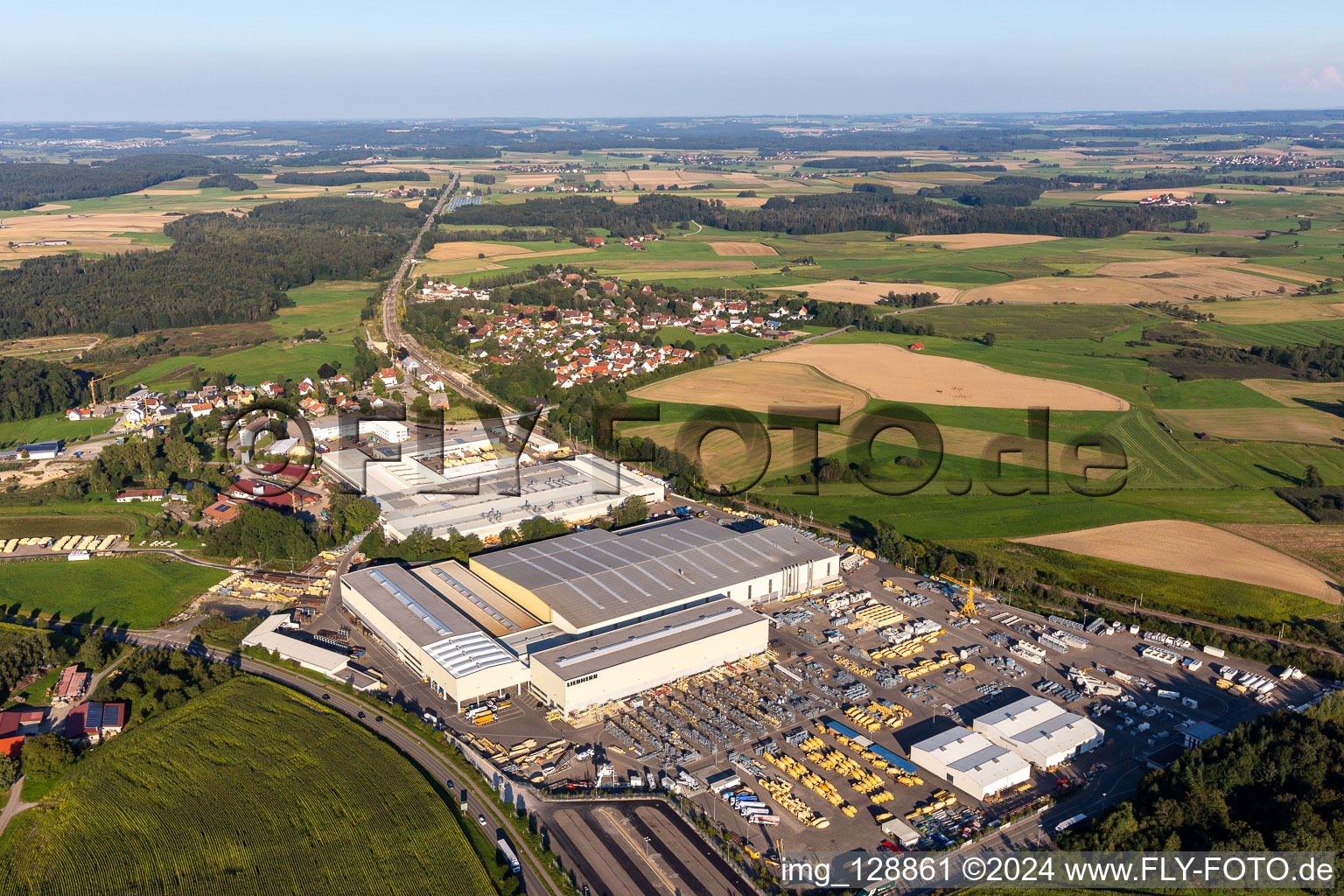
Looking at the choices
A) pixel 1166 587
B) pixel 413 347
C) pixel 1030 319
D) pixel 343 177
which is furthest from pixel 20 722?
pixel 343 177

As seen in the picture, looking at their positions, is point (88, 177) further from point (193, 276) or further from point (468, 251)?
point (468, 251)

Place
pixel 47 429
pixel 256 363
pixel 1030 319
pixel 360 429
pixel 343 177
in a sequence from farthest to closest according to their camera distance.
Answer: pixel 343 177, pixel 1030 319, pixel 256 363, pixel 47 429, pixel 360 429

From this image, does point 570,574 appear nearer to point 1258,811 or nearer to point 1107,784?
point 1107,784

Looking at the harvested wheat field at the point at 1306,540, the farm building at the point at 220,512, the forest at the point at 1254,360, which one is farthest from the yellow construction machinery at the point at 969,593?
the forest at the point at 1254,360

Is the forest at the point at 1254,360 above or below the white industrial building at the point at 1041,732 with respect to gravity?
above

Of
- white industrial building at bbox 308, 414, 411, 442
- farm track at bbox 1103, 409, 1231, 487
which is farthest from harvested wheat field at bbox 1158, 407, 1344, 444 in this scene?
white industrial building at bbox 308, 414, 411, 442

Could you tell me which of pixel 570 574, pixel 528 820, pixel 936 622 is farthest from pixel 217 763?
pixel 936 622

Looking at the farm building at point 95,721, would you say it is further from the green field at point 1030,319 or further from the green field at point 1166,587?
the green field at point 1030,319
